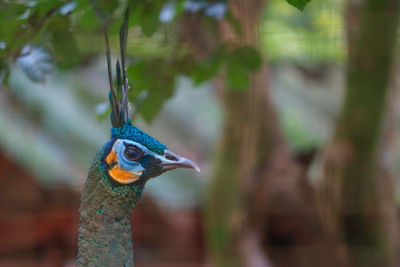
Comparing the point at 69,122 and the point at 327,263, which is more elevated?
the point at 69,122

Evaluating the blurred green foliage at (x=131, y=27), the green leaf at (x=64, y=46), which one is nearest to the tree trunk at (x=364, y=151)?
the blurred green foliage at (x=131, y=27)

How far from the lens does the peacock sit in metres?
0.59

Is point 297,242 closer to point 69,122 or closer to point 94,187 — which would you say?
point 69,122

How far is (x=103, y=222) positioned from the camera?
625 mm

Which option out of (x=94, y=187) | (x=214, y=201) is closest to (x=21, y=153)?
(x=214, y=201)

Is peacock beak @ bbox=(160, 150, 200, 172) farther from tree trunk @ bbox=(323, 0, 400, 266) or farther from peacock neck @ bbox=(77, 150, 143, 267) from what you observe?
tree trunk @ bbox=(323, 0, 400, 266)

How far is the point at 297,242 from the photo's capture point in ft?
6.70

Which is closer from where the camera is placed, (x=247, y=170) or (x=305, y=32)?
(x=247, y=170)

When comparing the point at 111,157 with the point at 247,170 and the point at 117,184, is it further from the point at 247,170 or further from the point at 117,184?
the point at 247,170

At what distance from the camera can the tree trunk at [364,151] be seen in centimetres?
121

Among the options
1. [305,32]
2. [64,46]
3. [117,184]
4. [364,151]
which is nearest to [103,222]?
[117,184]

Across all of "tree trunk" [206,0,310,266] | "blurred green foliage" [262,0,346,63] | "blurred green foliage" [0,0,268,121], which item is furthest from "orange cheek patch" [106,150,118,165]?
"blurred green foliage" [262,0,346,63]

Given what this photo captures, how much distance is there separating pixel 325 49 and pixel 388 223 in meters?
0.69

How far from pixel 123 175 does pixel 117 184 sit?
0.04ft
